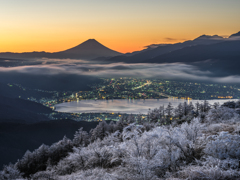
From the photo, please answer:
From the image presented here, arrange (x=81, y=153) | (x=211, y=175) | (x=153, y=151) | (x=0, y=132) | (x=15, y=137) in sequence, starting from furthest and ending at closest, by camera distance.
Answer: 1. (x=0, y=132)
2. (x=15, y=137)
3. (x=81, y=153)
4. (x=153, y=151)
5. (x=211, y=175)

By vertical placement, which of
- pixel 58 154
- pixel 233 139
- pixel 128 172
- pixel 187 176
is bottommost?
pixel 58 154

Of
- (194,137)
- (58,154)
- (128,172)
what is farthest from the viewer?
(58,154)

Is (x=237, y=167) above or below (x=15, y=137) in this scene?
above

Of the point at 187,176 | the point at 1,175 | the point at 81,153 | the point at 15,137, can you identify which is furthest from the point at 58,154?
the point at 15,137

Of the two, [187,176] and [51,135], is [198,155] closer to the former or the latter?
[187,176]

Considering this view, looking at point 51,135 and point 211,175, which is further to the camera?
point 51,135

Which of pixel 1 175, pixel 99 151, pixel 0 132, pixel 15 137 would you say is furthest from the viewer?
pixel 0 132

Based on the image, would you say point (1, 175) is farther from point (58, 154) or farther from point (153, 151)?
point (153, 151)

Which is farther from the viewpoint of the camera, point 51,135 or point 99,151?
point 51,135

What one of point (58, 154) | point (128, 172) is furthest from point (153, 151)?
point (58, 154)
